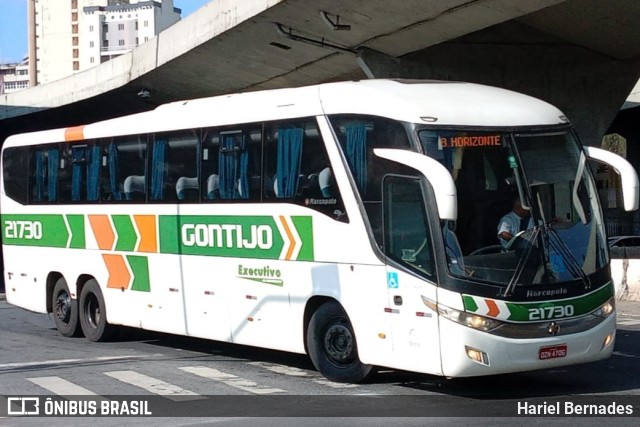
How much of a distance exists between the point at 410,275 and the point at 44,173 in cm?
956

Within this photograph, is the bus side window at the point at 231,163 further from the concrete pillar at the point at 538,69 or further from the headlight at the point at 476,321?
the concrete pillar at the point at 538,69

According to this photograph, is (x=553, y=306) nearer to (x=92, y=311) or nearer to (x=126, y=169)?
(x=126, y=169)

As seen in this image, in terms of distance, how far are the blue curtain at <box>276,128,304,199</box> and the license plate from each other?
366 cm

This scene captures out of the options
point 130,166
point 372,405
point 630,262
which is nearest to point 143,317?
point 130,166

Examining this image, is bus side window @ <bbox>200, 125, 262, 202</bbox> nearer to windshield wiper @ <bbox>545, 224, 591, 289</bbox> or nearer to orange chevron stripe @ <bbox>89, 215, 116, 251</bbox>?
orange chevron stripe @ <bbox>89, 215, 116, 251</bbox>

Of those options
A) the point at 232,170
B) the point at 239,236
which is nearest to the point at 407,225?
the point at 239,236

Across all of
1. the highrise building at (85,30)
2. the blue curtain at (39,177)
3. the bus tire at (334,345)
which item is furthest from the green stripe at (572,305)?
the highrise building at (85,30)

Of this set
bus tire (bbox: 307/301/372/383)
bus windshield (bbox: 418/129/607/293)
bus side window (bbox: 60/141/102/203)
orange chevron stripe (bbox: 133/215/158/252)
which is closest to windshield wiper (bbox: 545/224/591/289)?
bus windshield (bbox: 418/129/607/293)

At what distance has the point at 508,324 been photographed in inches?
418

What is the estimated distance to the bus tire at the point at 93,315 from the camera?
17.2 meters

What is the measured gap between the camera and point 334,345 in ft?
40.8

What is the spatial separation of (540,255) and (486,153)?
1.18m

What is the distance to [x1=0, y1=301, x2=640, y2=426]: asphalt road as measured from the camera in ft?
34.1

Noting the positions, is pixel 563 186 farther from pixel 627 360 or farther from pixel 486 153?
pixel 627 360
